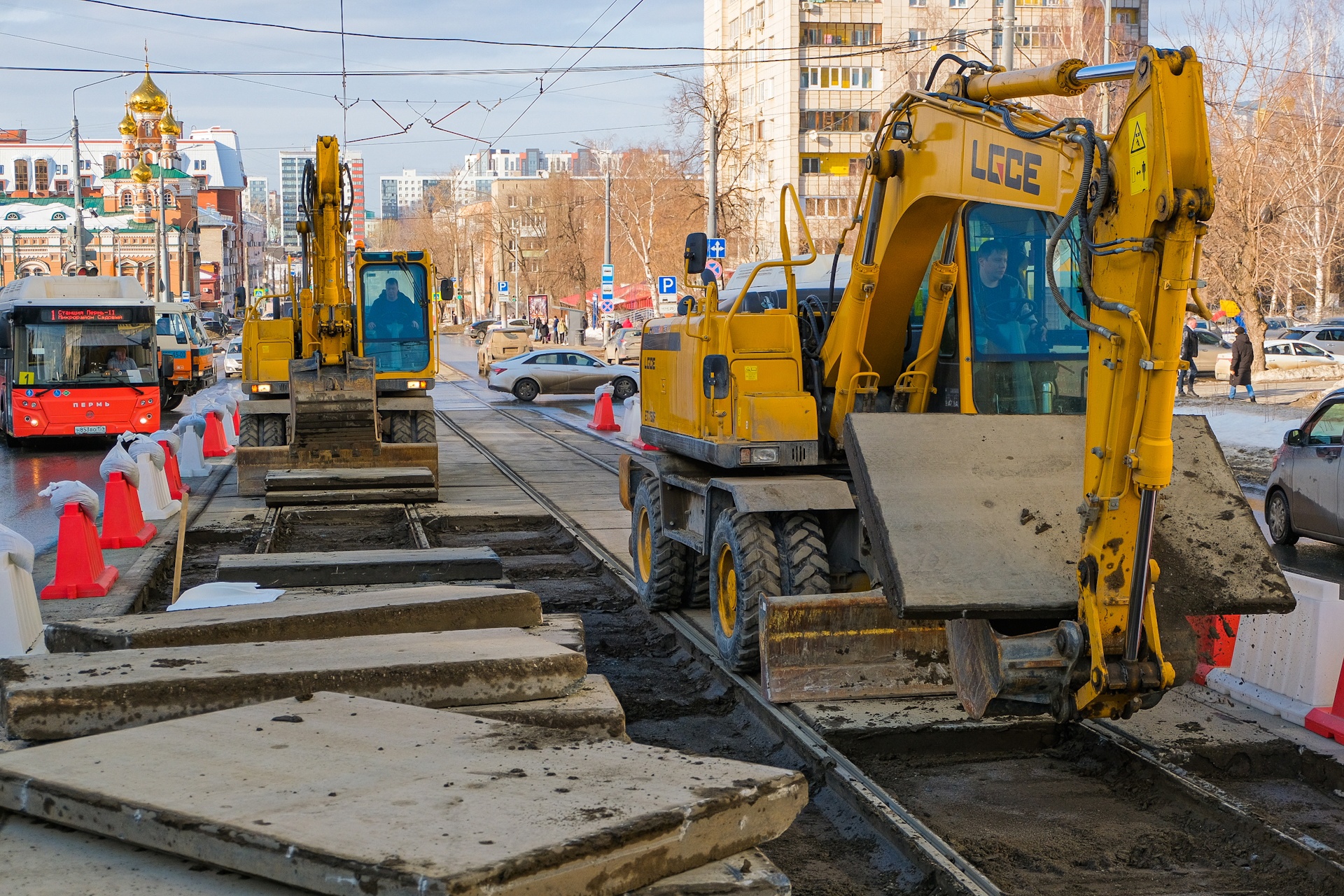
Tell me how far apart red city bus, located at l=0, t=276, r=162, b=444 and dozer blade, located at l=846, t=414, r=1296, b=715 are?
21823 millimetres

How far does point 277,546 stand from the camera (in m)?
14.3

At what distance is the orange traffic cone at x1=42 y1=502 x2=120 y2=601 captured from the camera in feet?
36.7

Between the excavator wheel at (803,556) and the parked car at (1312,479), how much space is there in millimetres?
7170

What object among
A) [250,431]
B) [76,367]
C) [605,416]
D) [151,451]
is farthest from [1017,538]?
[76,367]

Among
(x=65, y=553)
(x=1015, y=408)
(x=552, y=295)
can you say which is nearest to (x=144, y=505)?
(x=65, y=553)

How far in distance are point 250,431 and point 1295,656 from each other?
15.2 m

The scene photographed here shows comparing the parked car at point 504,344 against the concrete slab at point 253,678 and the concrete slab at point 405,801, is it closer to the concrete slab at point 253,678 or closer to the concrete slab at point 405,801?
the concrete slab at point 253,678

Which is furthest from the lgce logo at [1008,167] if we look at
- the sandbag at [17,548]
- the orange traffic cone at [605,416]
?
the orange traffic cone at [605,416]

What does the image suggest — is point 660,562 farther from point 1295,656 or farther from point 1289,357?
point 1289,357

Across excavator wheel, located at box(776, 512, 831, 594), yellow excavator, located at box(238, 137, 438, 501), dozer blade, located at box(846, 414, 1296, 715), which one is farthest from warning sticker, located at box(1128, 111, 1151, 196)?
yellow excavator, located at box(238, 137, 438, 501)

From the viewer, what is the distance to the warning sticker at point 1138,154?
16.9 feet

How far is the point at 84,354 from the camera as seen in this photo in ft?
85.0

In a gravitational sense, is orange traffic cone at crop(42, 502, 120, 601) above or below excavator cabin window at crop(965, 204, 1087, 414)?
below

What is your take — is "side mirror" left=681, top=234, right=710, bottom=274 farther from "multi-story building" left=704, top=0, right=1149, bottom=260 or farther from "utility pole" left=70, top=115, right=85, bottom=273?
"multi-story building" left=704, top=0, right=1149, bottom=260
